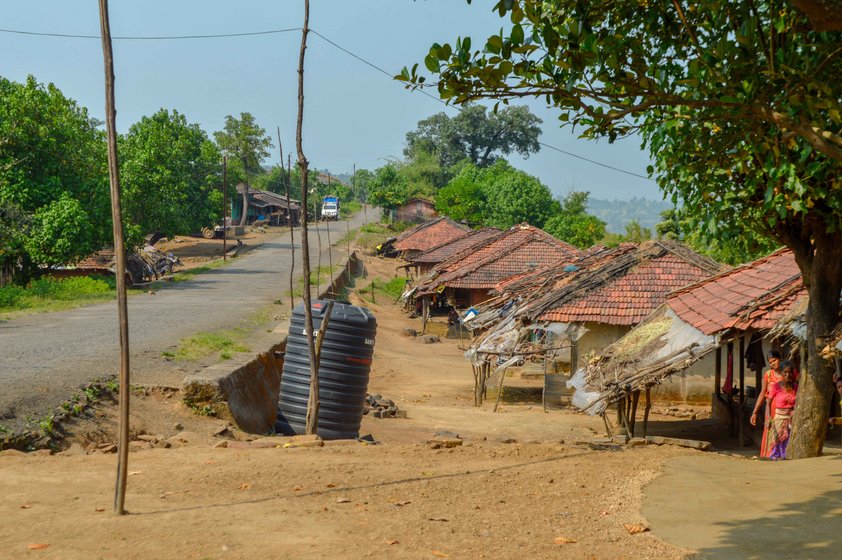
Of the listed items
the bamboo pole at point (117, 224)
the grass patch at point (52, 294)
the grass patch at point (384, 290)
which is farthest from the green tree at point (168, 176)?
the bamboo pole at point (117, 224)

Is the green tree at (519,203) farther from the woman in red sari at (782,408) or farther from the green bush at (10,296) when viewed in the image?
the woman in red sari at (782,408)

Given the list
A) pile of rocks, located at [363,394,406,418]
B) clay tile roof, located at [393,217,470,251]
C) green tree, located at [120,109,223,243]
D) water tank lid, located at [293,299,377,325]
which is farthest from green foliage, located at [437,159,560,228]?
water tank lid, located at [293,299,377,325]

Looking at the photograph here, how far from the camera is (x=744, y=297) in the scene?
13875 millimetres

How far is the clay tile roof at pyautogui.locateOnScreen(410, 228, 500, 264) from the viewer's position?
143ft

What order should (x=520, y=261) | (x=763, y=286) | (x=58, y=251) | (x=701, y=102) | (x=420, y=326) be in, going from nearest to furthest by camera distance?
(x=701, y=102) < (x=763, y=286) < (x=58, y=251) < (x=520, y=261) < (x=420, y=326)

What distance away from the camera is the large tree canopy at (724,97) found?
5.93 meters

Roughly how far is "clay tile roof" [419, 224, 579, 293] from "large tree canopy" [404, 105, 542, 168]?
49.3m

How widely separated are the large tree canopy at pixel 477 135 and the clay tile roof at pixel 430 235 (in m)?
33.4

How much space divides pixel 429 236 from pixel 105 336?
3607cm

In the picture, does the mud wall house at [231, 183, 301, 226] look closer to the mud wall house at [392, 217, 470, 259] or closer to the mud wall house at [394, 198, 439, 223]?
the mud wall house at [394, 198, 439, 223]

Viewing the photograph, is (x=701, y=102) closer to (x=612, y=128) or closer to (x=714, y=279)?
(x=612, y=128)

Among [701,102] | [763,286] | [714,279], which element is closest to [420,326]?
[714,279]

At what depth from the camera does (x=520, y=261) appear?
114 ft

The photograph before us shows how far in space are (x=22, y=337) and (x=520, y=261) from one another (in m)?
21.6
